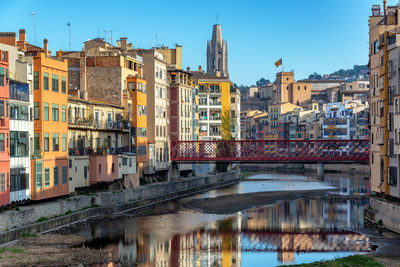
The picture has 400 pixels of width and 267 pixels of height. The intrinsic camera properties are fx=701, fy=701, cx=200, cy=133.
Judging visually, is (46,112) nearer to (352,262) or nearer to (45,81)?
(45,81)

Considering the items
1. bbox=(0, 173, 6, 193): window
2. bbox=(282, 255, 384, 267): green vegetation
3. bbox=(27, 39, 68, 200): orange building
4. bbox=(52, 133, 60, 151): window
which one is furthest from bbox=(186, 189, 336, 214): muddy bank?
bbox=(282, 255, 384, 267): green vegetation

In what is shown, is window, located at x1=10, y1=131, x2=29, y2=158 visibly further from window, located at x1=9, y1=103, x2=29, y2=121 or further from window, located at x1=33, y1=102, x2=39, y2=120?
window, located at x1=33, y1=102, x2=39, y2=120

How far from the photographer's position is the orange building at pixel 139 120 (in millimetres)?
75875

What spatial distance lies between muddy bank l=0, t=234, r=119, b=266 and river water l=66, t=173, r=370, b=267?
1616 millimetres

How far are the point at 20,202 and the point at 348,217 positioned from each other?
30.3 m

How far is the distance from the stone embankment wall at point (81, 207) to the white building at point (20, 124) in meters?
1.79

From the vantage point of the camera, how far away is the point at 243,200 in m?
81.8

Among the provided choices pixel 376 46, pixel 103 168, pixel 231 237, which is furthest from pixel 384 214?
pixel 103 168

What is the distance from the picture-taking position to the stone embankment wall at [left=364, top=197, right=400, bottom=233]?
49.6m

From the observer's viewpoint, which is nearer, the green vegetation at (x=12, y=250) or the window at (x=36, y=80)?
the green vegetation at (x=12, y=250)

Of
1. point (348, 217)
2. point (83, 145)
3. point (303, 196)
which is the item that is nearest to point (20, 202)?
point (83, 145)

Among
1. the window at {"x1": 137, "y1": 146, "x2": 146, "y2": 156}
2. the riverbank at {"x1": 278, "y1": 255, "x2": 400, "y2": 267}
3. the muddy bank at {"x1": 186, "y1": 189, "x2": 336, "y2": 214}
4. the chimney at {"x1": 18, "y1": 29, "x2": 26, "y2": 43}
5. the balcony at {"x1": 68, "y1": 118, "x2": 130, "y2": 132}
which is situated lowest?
the muddy bank at {"x1": 186, "y1": 189, "x2": 336, "y2": 214}

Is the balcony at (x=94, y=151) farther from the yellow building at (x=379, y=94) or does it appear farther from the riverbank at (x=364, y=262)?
the riverbank at (x=364, y=262)

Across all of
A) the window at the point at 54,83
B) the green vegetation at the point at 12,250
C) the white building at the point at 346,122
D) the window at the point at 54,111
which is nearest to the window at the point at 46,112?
the window at the point at 54,111
